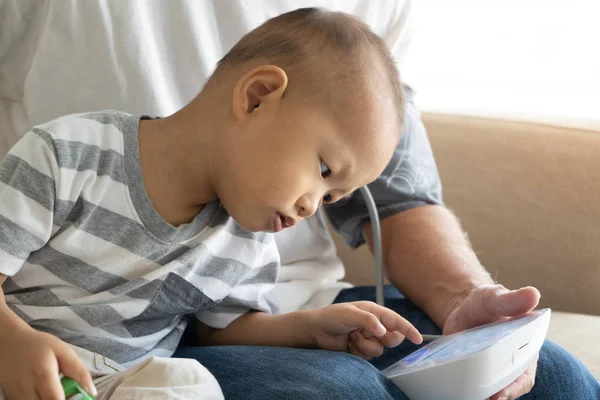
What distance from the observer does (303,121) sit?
835 millimetres

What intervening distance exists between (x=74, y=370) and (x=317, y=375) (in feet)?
0.81

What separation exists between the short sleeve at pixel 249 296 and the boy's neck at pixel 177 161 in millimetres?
150

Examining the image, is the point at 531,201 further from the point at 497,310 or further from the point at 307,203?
the point at 307,203

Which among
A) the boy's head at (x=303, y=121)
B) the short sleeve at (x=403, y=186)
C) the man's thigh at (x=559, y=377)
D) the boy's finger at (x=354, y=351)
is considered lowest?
the man's thigh at (x=559, y=377)

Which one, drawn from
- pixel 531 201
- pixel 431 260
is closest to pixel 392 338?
pixel 431 260

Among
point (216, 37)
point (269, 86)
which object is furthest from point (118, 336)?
point (216, 37)

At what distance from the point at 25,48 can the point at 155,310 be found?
1.25 ft

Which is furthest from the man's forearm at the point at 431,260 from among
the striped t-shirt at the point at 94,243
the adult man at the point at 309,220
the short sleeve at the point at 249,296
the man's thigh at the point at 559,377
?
the striped t-shirt at the point at 94,243

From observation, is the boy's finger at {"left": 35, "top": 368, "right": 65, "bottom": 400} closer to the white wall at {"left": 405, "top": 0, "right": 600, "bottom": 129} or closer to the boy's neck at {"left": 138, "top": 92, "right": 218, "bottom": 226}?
the boy's neck at {"left": 138, "top": 92, "right": 218, "bottom": 226}

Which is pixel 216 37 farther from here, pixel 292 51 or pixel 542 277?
pixel 542 277

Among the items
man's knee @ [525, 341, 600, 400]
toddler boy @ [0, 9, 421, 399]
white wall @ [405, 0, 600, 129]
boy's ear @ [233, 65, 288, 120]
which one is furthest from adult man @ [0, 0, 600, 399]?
white wall @ [405, 0, 600, 129]

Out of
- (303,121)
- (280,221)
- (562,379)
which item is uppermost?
(303,121)

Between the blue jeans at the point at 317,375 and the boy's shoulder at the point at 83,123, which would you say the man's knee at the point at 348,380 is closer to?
the blue jeans at the point at 317,375

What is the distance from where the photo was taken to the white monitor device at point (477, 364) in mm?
778
